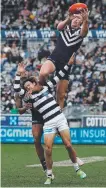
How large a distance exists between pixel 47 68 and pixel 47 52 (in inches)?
644

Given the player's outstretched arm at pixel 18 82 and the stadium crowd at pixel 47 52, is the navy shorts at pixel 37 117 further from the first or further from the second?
the stadium crowd at pixel 47 52

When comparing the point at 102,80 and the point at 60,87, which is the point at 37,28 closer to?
the point at 102,80

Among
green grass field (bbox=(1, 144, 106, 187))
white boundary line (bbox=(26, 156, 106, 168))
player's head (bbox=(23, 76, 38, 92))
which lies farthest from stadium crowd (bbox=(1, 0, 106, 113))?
player's head (bbox=(23, 76, 38, 92))

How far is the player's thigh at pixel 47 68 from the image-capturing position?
42.1ft

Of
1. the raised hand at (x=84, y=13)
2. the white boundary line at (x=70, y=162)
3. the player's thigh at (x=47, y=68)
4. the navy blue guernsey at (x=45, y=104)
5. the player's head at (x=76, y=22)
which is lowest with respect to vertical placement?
the white boundary line at (x=70, y=162)

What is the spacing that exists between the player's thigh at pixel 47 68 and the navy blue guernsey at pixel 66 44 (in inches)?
6.3

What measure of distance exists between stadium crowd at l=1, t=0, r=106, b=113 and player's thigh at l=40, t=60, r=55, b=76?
39.4 feet

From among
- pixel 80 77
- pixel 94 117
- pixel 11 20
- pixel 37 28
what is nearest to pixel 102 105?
pixel 94 117

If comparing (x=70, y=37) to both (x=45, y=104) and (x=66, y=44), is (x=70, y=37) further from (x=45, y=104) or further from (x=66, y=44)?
(x=45, y=104)

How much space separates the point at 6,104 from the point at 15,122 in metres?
1.69

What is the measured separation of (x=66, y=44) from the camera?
13.3 m

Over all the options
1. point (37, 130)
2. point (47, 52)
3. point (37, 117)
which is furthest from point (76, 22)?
point (47, 52)

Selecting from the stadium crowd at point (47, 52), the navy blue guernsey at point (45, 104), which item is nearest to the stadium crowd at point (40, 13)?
the stadium crowd at point (47, 52)

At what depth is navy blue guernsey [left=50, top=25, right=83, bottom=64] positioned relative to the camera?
43.3 feet
